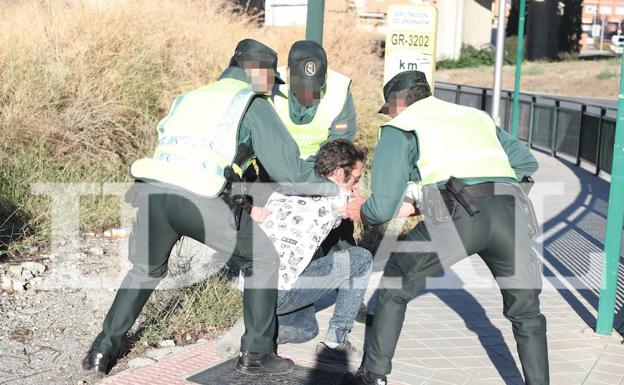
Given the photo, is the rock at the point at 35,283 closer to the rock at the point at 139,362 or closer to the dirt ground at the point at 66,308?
the dirt ground at the point at 66,308

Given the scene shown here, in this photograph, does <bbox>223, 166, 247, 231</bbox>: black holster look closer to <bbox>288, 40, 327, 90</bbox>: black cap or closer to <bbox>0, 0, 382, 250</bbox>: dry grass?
<bbox>288, 40, 327, 90</bbox>: black cap

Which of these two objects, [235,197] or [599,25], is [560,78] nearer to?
[235,197]

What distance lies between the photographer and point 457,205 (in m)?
→ 4.40

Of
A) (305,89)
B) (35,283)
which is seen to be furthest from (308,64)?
(35,283)

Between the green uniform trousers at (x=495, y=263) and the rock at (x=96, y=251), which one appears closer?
the green uniform trousers at (x=495, y=263)

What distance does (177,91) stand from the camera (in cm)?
1085

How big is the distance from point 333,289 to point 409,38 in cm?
549

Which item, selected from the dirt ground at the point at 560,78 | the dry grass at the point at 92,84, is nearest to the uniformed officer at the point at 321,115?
the dry grass at the point at 92,84

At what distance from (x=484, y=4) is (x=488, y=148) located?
53749 mm

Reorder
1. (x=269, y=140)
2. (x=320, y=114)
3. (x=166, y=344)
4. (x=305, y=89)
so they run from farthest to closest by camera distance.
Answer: (x=320, y=114) → (x=305, y=89) → (x=166, y=344) → (x=269, y=140)

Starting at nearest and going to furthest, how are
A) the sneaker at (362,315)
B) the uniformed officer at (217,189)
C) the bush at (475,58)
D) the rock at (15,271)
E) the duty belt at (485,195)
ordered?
the duty belt at (485,195)
the uniformed officer at (217,189)
the sneaker at (362,315)
the rock at (15,271)
the bush at (475,58)

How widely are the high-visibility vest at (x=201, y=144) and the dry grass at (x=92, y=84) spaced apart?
298cm

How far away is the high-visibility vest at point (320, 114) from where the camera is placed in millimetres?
6059

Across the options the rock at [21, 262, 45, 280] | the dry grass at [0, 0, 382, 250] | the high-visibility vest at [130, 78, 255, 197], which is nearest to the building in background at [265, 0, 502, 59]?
the dry grass at [0, 0, 382, 250]
